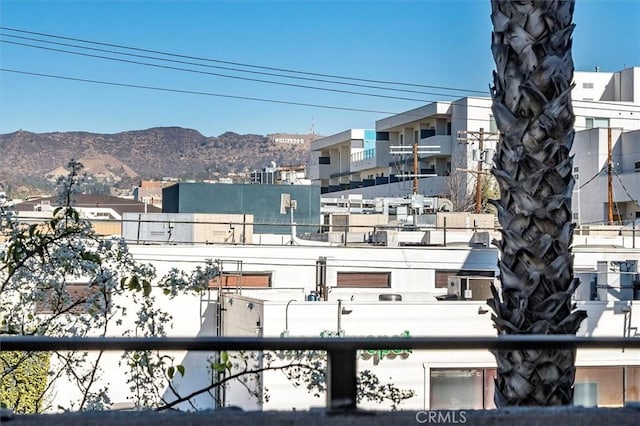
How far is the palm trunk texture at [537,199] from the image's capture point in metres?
5.25

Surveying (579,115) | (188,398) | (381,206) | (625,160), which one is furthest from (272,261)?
(579,115)

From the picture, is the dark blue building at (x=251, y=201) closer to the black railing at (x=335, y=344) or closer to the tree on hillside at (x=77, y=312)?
the tree on hillside at (x=77, y=312)

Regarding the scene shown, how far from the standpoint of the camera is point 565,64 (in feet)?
17.6

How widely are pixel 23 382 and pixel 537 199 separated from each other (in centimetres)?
405

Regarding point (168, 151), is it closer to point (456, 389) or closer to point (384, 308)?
point (384, 308)

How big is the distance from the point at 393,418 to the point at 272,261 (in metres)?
21.9

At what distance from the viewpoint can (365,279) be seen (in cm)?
2647

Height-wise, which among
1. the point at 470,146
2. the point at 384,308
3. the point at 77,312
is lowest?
the point at 384,308

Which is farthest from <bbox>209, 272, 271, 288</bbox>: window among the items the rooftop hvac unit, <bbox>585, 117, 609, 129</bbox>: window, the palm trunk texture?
<bbox>585, 117, 609, 129</bbox>: window

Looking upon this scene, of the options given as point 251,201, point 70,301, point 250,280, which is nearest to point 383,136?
point 251,201

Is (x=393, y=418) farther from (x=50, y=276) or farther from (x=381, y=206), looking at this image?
(x=381, y=206)

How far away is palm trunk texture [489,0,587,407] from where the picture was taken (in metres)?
5.25

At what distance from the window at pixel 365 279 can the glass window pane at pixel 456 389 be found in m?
13.5

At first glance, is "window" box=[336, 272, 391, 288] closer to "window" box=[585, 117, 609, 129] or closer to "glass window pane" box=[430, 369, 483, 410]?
"glass window pane" box=[430, 369, 483, 410]
